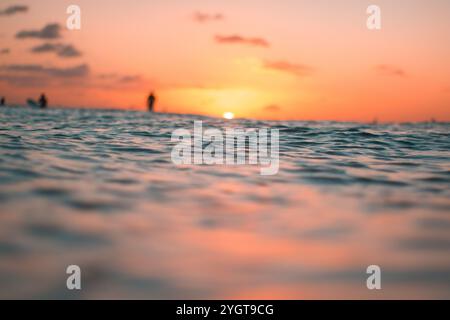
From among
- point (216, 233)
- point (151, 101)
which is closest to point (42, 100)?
point (151, 101)

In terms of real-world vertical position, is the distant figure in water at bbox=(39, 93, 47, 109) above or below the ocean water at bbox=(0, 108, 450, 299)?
above

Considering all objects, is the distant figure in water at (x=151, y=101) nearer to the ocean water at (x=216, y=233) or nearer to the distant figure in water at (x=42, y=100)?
the distant figure in water at (x=42, y=100)

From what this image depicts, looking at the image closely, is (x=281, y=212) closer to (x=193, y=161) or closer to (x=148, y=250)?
(x=148, y=250)

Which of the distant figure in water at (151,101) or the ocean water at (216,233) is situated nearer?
the ocean water at (216,233)

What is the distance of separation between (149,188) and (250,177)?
Result: 1.82 metres

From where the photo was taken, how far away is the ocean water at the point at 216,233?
2602 mm

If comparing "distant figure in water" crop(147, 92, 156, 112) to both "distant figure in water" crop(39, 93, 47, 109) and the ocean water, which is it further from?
the ocean water

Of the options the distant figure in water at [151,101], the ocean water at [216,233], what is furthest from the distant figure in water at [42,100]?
the ocean water at [216,233]

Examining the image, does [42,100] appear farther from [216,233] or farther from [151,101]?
[216,233]

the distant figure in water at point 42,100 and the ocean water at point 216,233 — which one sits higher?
the distant figure in water at point 42,100

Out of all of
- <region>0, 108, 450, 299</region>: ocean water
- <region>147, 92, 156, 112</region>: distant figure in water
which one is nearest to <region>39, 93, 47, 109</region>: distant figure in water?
<region>147, 92, 156, 112</region>: distant figure in water

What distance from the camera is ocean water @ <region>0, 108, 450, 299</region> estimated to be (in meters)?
2.60

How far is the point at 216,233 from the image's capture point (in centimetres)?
340
